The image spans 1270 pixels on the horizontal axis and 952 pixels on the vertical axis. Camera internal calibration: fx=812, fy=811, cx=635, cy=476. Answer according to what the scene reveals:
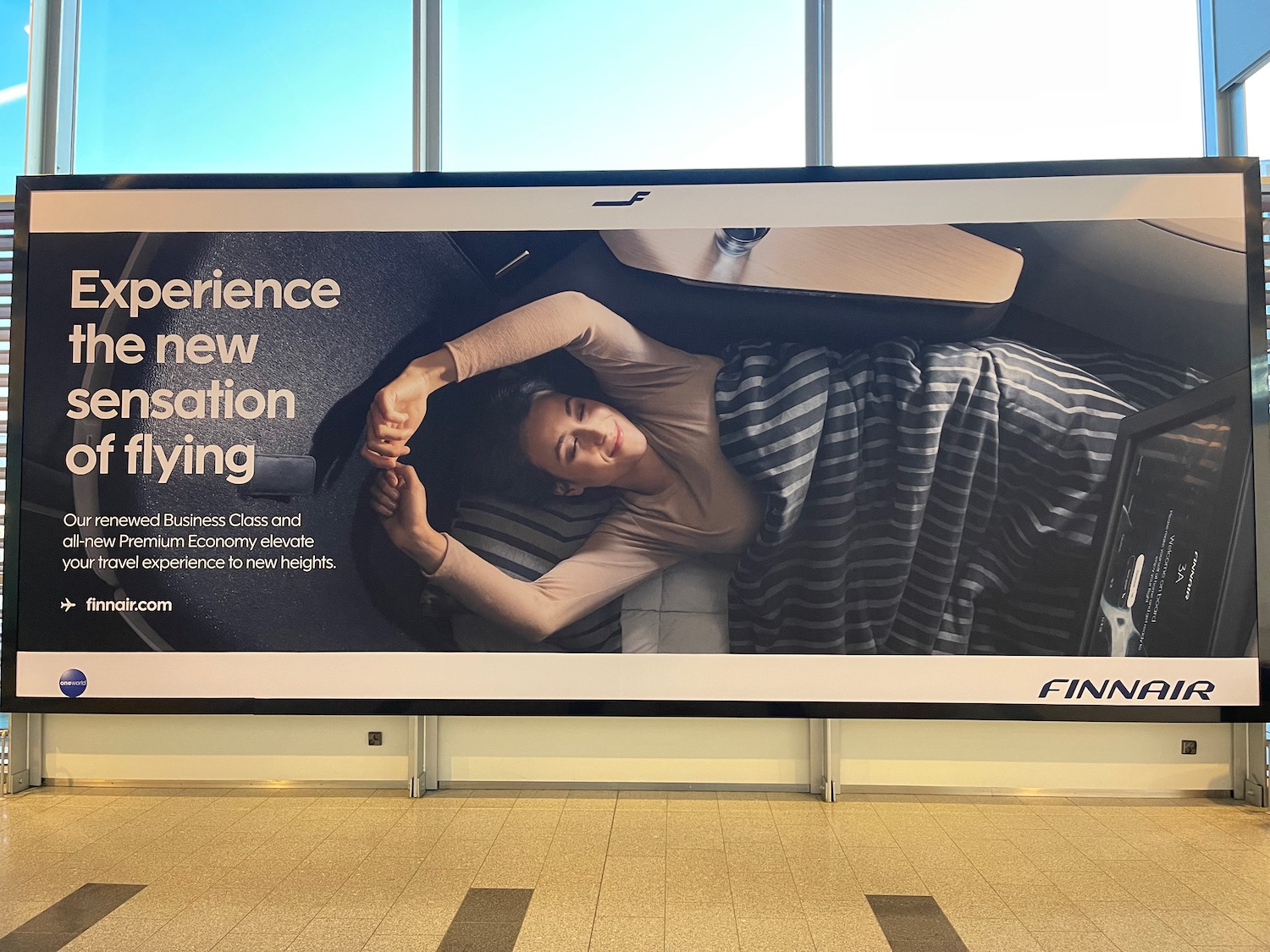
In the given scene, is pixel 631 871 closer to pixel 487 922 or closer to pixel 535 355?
pixel 487 922

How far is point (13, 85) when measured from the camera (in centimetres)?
405

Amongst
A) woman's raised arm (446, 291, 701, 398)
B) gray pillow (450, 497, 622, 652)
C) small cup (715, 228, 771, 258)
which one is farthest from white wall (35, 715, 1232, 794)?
small cup (715, 228, 771, 258)

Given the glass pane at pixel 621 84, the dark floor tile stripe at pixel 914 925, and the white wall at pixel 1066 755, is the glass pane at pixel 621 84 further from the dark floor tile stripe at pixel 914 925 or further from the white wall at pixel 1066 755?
the dark floor tile stripe at pixel 914 925

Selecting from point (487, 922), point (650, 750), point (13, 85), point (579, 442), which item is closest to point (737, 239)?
point (579, 442)

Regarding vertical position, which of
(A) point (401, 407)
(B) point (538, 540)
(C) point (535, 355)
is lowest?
(B) point (538, 540)

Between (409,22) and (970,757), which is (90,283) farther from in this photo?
(970,757)

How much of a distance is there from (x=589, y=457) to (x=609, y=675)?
97 centimetres

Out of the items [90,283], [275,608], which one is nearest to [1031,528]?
[275,608]

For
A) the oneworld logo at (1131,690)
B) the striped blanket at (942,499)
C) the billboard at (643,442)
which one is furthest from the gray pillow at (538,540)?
the oneworld logo at (1131,690)

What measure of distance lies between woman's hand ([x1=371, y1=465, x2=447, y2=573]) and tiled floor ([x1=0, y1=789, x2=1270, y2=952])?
1.15 metres

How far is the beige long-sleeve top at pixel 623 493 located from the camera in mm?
3578

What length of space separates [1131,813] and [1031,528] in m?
1.34

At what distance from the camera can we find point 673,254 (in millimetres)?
3594

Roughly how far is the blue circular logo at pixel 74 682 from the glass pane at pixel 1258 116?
5862 mm
